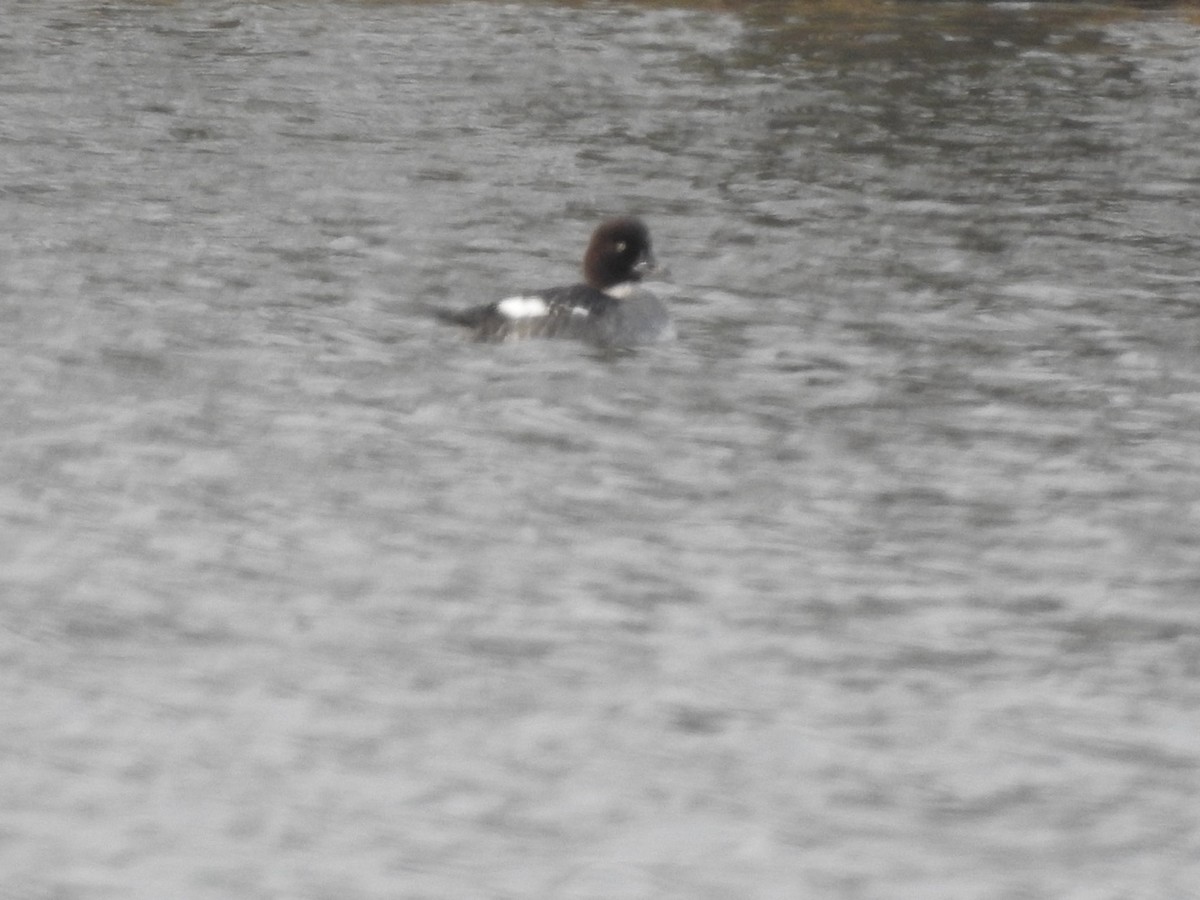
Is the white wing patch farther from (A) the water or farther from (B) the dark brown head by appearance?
(B) the dark brown head

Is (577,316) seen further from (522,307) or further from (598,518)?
(598,518)

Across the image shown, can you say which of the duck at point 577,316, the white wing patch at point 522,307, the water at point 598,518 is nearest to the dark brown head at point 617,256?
the duck at point 577,316

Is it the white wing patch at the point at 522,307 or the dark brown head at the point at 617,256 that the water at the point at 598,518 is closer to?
the white wing patch at the point at 522,307

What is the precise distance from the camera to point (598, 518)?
11.6m

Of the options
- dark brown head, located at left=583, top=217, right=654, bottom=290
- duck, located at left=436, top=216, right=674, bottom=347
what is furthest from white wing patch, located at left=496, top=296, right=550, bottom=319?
dark brown head, located at left=583, top=217, right=654, bottom=290

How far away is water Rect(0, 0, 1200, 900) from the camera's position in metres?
8.16

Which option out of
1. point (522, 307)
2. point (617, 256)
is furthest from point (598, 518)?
point (617, 256)

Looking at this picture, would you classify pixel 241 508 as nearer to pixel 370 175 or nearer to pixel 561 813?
pixel 561 813

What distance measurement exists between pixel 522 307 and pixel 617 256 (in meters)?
1.05

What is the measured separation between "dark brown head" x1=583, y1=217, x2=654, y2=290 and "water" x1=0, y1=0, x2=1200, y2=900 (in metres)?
0.55

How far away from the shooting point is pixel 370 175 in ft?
71.4

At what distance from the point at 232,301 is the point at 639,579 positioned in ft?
21.9

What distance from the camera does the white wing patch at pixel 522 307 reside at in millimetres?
15453

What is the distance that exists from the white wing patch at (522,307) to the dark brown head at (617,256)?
79 centimetres
